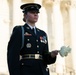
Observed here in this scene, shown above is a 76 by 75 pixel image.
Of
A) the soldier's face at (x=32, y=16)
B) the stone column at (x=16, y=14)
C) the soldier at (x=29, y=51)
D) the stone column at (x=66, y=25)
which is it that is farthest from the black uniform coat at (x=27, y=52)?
the stone column at (x=66, y=25)

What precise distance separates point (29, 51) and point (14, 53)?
38 centimetres

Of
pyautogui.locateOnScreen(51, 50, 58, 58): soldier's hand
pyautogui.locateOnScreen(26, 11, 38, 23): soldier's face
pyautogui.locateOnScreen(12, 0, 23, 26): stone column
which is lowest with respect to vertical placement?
pyautogui.locateOnScreen(51, 50, 58, 58): soldier's hand

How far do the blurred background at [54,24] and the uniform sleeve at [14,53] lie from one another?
28.7 metres

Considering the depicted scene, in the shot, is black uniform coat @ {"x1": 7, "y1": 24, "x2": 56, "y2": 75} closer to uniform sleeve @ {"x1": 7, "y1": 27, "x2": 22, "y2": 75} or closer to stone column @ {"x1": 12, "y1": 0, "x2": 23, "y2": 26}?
uniform sleeve @ {"x1": 7, "y1": 27, "x2": 22, "y2": 75}

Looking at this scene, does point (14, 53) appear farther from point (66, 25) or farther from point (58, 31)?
point (66, 25)

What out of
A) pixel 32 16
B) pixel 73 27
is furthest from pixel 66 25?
pixel 32 16

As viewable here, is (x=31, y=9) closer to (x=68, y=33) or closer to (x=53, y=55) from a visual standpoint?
(x=53, y=55)

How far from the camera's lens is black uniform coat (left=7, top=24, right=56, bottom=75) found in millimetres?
7504

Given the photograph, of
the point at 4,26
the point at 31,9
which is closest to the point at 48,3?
the point at 4,26

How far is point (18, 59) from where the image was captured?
7.54 meters

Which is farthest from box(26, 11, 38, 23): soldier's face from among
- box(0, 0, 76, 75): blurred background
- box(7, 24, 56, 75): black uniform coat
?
box(0, 0, 76, 75): blurred background

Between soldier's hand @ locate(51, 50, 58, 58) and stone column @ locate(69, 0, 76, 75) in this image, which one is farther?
stone column @ locate(69, 0, 76, 75)

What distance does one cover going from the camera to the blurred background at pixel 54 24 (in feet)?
124

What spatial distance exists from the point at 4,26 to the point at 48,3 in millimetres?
6170
